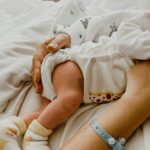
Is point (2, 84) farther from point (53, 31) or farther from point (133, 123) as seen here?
point (133, 123)

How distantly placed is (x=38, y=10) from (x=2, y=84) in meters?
0.49

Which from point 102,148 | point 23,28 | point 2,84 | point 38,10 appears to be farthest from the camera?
point 38,10

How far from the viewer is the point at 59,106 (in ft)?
2.80

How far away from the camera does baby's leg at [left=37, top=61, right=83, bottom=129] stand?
84cm

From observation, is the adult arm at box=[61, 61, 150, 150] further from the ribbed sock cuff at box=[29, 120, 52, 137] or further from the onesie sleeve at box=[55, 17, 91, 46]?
the onesie sleeve at box=[55, 17, 91, 46]

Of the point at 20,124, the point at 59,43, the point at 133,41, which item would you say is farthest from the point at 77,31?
the point at 20,124

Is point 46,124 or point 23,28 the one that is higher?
point 23,28

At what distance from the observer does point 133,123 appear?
77cm

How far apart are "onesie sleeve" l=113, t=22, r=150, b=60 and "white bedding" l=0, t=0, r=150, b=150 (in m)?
0.16

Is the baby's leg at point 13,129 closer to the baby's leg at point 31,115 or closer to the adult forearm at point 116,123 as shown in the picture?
the baby's leg at point 31,115

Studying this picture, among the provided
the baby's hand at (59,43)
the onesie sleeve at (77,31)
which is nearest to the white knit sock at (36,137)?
the baby's hand at (59,43)

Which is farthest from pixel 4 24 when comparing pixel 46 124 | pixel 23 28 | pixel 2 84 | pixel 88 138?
pixel 88 138

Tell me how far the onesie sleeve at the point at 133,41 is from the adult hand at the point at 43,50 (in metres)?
0.18

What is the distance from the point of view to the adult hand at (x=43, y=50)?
955 mm
